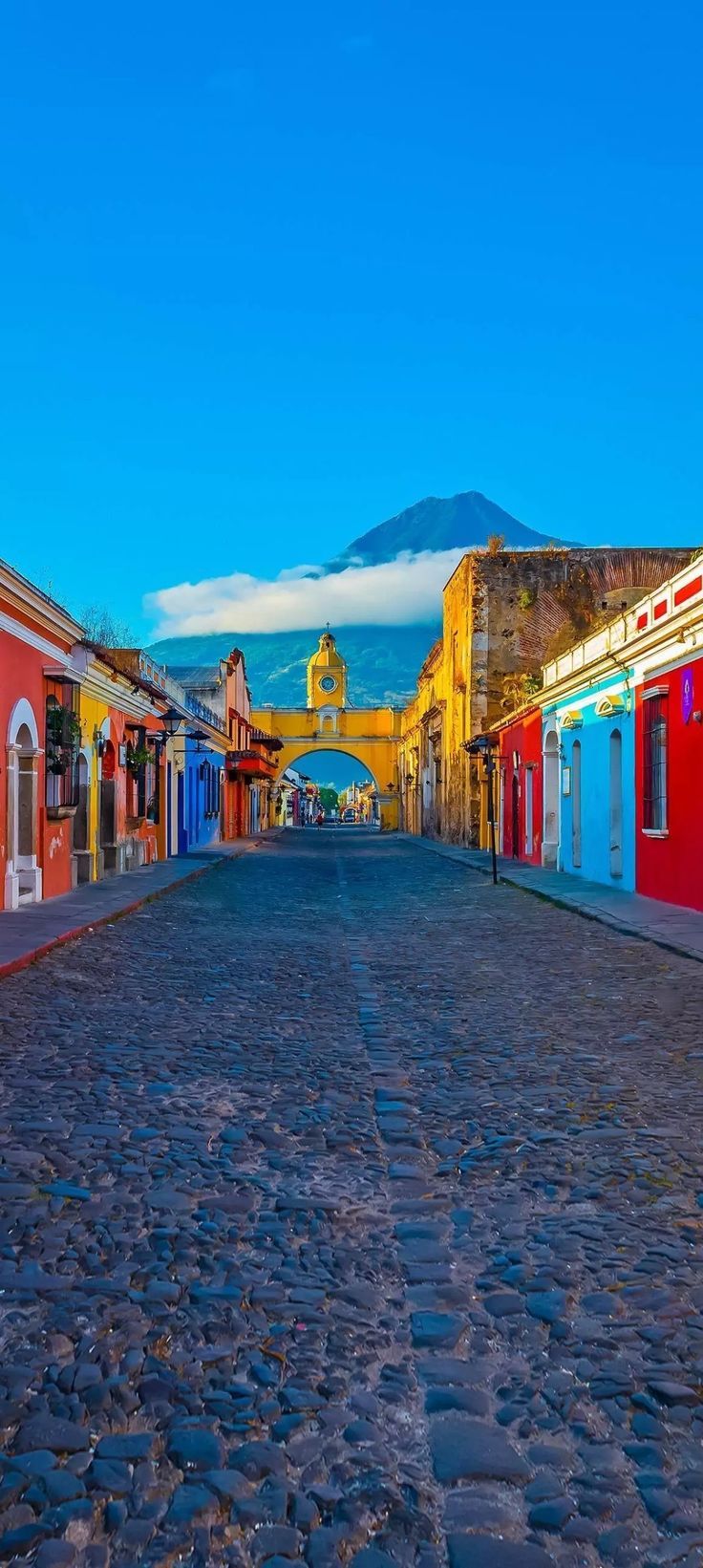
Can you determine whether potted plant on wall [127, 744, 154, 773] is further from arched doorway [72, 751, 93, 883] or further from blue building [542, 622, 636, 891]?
blue building [542, 622, 636, 891]

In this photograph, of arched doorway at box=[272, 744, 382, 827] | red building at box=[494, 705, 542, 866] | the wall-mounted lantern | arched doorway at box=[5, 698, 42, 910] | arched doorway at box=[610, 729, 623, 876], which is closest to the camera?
arched doorway at box=[5, 698, 42, 910]

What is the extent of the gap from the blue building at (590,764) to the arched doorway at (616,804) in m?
0.01

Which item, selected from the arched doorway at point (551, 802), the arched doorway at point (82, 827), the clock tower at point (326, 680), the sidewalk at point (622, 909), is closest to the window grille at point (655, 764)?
the sidewalk at point (622, 909)

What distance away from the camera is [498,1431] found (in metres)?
2.38

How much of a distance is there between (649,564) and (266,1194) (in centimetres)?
3260

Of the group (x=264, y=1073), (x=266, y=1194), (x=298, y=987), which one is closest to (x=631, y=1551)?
(x=266, y=1194)

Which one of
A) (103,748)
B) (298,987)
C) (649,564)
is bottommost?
(298,987)

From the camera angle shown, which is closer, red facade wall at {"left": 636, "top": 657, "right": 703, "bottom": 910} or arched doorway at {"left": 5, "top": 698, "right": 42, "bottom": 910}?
red facade wall at {"left": 636, "top": 657, "right": 703, "bottom": 910}

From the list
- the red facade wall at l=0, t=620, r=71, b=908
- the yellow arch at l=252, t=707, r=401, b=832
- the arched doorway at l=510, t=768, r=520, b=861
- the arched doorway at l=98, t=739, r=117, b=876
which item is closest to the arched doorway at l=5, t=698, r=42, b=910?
the red facade wall at l=0, t=620, r=71, b=908

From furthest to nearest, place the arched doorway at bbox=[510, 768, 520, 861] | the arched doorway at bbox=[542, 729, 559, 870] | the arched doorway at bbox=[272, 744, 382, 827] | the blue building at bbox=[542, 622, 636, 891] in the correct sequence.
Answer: the arched doorway at bbox=[272, 744, 382, 827] → the arched doorway at bbox=[510, 768, 520, 861] → the arched doorway at bbox=[542, 729, 559, 870] → the blue building at bbox=[542, 622, 636, 891]

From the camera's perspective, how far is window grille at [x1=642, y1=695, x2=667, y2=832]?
14.3 m

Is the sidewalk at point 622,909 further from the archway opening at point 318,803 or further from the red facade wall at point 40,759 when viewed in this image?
the archway opening at point 318,803

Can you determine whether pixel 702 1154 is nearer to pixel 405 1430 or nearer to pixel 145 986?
pixel 405 1430

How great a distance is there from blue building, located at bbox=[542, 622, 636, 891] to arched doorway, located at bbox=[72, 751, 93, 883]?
8.54 meters
